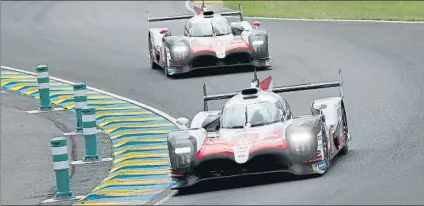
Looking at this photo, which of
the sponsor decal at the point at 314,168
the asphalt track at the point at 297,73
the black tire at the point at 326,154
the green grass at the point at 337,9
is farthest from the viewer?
the green grass at the point at 337,9

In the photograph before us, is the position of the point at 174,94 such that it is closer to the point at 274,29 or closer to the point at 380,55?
the point at 380,55

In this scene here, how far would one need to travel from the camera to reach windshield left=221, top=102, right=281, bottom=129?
740 inches

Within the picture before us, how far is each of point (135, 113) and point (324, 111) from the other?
274 inches

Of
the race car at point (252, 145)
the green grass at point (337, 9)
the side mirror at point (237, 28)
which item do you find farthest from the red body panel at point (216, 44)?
the green grass at point (337, 9)

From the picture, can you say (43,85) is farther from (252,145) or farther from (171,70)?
(252,145)

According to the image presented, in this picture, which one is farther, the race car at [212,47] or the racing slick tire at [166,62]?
the racing slick tire at [166,62]

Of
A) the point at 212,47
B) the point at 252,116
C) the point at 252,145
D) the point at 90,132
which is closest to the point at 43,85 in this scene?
the point at 212,47

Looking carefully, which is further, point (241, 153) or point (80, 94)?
point (80, 94)

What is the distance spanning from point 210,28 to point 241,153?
12246mm

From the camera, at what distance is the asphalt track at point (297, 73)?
17609mm

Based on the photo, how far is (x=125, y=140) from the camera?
76.0 ft

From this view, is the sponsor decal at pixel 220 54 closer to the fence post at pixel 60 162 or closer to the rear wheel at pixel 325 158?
the rear wheel at pixel 325 158

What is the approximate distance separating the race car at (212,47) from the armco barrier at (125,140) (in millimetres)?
1897

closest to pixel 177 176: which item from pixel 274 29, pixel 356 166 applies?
pixel 356 166
